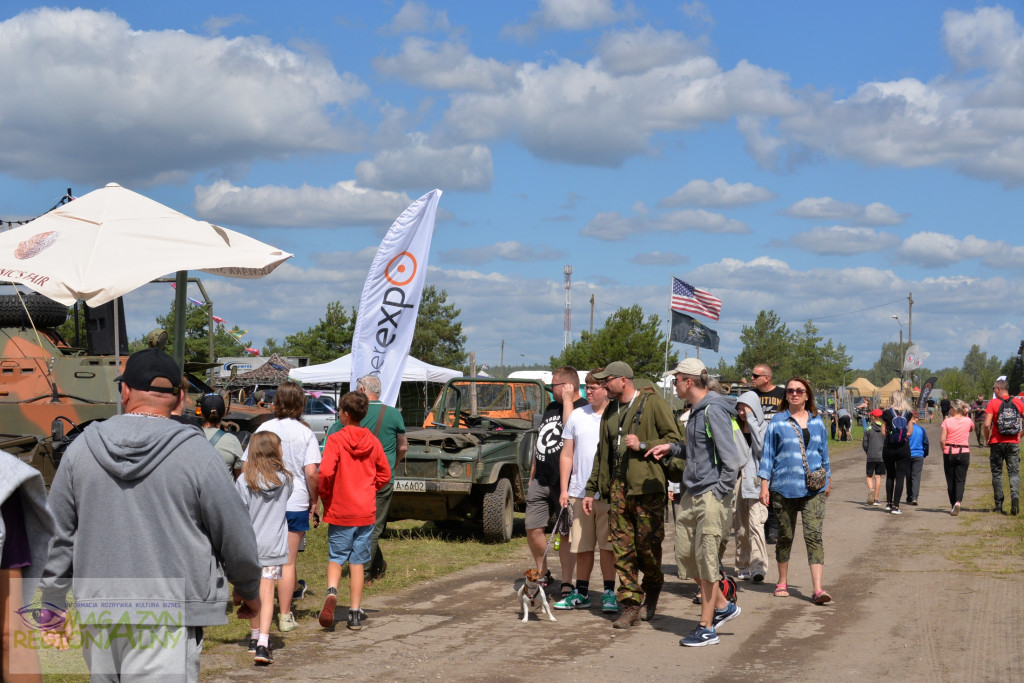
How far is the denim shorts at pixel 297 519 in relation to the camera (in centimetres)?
697

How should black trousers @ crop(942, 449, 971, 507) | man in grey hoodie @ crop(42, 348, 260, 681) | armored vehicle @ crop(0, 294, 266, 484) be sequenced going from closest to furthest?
man in grey hoodie @ crop(42, 348, 260, 681)
armored vehicle @ crop(0, 294, 266, 484)
black trousers @ crop(942, 449, 971, 507)

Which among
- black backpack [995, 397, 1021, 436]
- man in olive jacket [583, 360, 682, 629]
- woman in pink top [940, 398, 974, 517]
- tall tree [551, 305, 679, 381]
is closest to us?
man in olive jacket [583, 360, 682, 629]

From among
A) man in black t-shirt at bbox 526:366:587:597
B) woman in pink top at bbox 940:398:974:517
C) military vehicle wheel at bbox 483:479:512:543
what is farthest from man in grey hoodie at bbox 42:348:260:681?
woman in pink top at bbox 940:398:974:517

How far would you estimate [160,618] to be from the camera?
3246mm

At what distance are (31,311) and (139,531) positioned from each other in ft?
37.5

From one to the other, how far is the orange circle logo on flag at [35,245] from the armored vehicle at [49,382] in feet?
5.51

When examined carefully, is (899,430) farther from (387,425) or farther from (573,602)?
(387,425)

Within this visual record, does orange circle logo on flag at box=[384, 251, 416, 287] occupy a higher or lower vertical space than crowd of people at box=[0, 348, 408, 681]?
higher

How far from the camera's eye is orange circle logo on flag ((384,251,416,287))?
10852mm

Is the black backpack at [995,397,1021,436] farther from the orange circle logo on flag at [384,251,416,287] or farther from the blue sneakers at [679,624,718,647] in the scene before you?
the blue sneakers at [679,624,718,647]

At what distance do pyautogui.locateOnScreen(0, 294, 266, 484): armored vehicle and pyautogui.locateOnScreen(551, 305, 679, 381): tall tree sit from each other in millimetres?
36984

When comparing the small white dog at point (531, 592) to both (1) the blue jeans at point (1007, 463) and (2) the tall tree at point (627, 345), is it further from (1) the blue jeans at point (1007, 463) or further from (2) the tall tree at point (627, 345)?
(2) the tall tree at point (627, 345)

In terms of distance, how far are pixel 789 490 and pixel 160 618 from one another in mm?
6064

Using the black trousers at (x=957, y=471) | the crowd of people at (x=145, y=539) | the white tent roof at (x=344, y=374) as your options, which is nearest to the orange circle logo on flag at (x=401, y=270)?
the crowd of people at (x=145, y=539)
